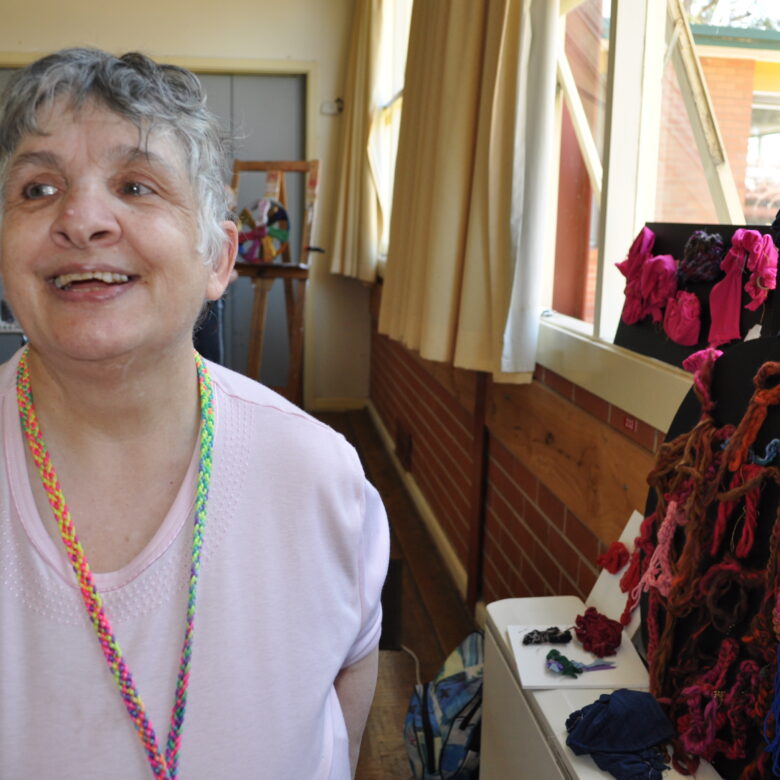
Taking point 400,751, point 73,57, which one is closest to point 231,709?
point 73,57

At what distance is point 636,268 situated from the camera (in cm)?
154

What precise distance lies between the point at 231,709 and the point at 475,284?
1405mm

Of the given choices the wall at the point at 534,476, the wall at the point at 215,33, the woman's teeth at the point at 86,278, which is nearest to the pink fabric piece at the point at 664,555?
the wall at the point at 534,476

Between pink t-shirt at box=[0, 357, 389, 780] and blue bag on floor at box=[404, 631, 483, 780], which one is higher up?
pink t-shirt at box=[0, 357, 389, 780]

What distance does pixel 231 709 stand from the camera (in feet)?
2.98

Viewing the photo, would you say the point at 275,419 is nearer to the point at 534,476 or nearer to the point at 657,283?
the point at 657,283

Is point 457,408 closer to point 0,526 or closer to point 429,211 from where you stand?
point 429,211

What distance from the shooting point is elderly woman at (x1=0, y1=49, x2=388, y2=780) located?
0.85 metres

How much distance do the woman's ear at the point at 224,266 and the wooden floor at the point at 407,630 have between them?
4.44 ft

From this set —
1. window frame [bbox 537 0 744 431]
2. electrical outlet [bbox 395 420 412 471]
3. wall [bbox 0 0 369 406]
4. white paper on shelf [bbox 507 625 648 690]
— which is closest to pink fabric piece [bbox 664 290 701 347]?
window frame [bbox 537 0 744 431]

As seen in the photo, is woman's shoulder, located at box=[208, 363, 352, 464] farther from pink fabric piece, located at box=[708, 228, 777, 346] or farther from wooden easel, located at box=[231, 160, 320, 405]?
wooden easel, located at box=[231, 160, 320, 405]

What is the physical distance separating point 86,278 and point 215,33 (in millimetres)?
4692

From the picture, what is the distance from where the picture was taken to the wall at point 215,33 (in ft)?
16.3

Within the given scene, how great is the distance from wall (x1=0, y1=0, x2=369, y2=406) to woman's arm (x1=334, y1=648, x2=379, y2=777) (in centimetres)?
437
